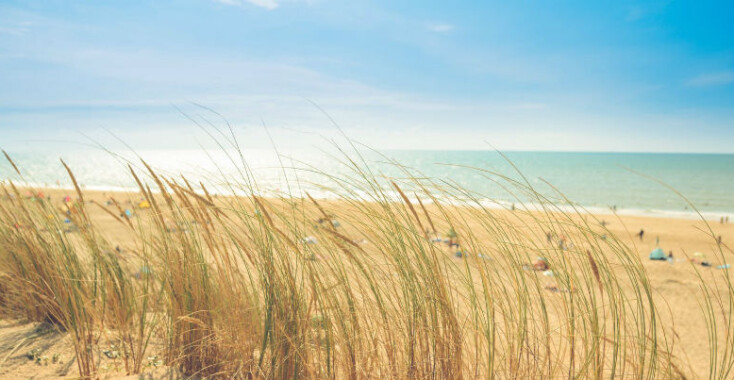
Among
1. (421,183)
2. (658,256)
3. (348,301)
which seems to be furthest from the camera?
(658,256)

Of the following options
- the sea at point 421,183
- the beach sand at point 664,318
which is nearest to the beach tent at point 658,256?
the beach sand at point 664,318

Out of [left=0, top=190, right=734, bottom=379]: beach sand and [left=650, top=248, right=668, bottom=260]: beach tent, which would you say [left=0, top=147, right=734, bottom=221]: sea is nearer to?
[left=0, top=190, right=734, bottom=379]: beach sand

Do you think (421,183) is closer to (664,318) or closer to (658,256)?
(664,318)

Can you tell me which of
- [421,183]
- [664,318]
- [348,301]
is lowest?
[664,318]

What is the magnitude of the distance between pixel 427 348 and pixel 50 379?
1469 millimetres

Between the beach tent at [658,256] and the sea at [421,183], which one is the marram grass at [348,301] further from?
the beach tent at [658,256]

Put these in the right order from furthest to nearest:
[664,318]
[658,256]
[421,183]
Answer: [658,256], [664,318], [421,183]

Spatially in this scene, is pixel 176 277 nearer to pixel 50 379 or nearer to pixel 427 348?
pixel 50 379

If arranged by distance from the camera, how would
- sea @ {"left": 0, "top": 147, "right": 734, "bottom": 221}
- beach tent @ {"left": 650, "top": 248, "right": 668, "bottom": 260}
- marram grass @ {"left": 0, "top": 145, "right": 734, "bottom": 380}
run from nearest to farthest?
marram grass @ {"left": 0, "top": 145, "right": 734, "bottom": 380}
sea @ {"left": 0, "top": 147, "right": 734, "bottom": 221}
beach tent @ {"left": 650, "top": 248, "right": 668, "bottom": 260}

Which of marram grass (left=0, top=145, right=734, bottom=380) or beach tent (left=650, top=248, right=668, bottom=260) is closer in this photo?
marram grass (left=0, top=145, right=734, bottom=380)

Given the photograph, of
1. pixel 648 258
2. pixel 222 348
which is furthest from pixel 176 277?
pixel 648 258

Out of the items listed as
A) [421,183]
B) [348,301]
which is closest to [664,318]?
[421,183]

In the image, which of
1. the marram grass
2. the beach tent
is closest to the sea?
the marram grass

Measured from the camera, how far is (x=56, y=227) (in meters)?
1.96
